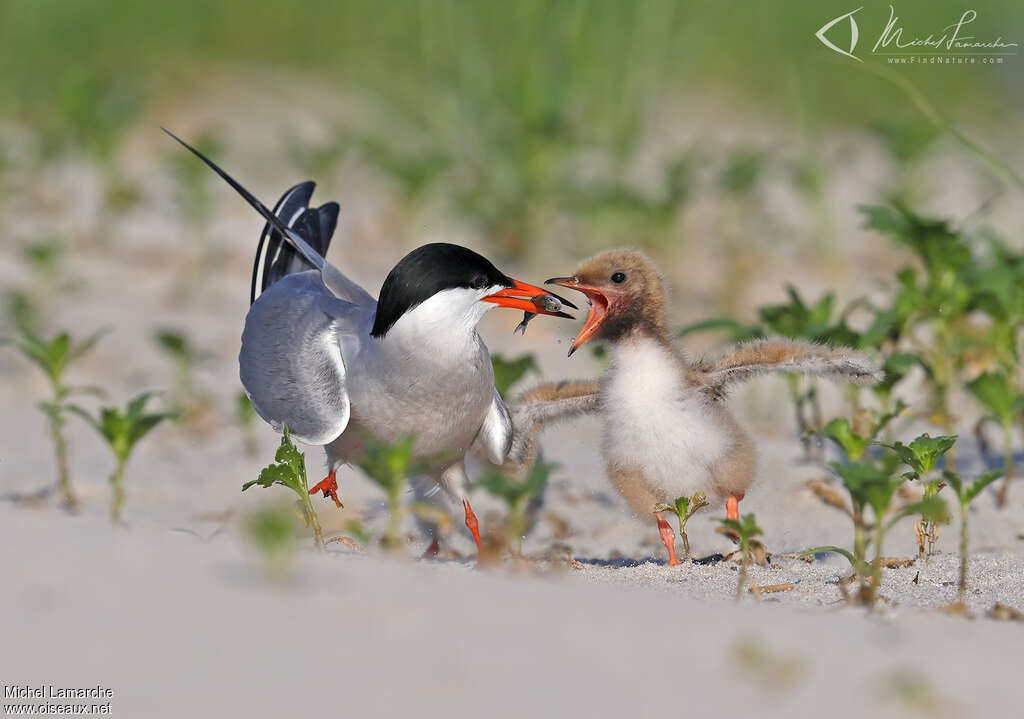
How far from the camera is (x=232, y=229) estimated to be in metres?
7.95

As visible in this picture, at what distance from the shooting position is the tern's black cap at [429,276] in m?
3.38

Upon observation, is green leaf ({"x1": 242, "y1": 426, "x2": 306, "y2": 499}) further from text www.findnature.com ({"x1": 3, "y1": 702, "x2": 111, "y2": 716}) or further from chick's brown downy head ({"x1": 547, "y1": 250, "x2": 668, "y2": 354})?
text www.findnature.com ({"x1": 3, "y1": 702, "x2": 111, "y2": 716})

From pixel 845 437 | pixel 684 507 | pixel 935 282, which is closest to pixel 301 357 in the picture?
pixel 684 507

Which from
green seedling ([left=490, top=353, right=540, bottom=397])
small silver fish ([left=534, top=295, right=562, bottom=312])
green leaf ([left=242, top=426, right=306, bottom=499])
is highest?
small silver fish ([left=534, top=295, right=562, bottom=312])

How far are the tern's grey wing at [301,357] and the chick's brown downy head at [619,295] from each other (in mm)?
620

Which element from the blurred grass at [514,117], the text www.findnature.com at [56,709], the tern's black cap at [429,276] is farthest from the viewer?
the blurred grass at [514,117]

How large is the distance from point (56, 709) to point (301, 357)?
186 cm

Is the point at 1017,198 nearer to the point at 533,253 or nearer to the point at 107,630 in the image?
the point at 533,253

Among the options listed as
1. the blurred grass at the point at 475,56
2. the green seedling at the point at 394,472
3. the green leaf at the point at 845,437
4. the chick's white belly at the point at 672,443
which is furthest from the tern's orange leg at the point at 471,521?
the blurred grass at the point at 475,56

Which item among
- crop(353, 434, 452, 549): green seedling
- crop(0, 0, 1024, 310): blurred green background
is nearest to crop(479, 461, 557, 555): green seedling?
crop(353, 434, 452, 549): green seedling

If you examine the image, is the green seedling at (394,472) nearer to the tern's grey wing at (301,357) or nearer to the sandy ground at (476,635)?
the sandy ground at (476,635)

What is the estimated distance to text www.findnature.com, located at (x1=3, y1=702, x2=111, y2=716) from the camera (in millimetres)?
1800

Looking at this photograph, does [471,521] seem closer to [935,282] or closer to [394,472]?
[394,472]

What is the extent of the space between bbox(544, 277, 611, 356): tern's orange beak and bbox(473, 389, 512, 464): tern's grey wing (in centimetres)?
26
